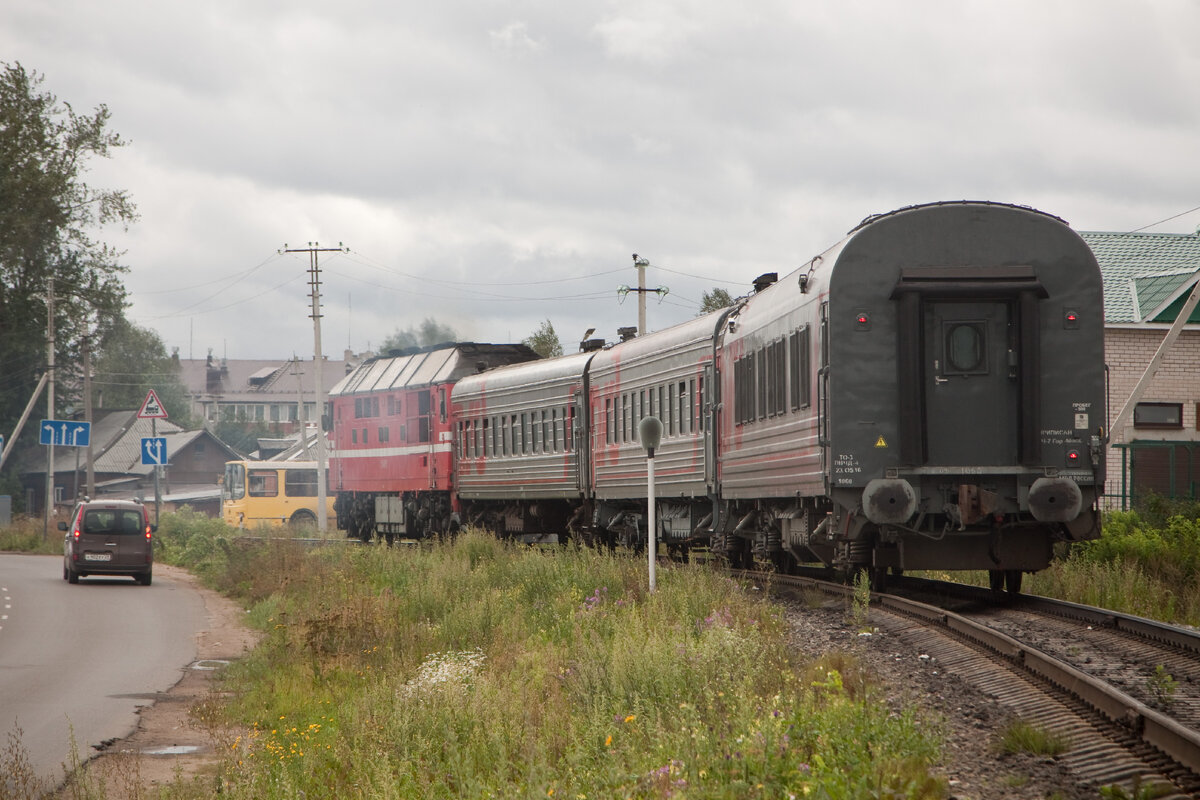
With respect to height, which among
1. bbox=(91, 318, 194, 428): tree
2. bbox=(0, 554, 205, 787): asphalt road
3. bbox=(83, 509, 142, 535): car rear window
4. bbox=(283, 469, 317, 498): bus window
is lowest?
bbox=(0, 554, 205, 787): asphalt road

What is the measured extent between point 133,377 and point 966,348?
9240 centimetres

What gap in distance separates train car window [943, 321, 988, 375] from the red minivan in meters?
19.6

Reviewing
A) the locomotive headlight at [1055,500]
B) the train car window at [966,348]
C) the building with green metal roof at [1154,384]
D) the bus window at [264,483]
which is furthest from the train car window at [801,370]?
the bus window at [264,483]

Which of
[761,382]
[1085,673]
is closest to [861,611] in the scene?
[1085,673]

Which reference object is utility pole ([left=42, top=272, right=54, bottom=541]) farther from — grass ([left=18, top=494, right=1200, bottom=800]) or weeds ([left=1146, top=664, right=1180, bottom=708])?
weeds ([left=1146, top=664, right=1180, bottom=708])

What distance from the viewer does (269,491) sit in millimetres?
53750

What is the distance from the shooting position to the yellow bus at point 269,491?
53.3m

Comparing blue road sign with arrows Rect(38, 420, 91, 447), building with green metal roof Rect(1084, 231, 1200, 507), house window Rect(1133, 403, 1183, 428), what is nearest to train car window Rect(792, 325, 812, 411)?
building with green metal roof Rect(1084, 231, 1200, 507)

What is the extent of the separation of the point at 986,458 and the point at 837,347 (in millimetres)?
1782

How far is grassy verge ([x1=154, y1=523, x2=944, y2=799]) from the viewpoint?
6633 mm

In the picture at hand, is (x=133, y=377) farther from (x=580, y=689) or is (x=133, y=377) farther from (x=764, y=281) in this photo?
(x=580, y=689)

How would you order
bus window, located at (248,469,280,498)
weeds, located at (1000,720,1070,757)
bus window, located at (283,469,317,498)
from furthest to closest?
bus window, located at (283,469,317,498) < bus window, located at (248,469,280,498) < weeds, located at (1000,720,1070,757)

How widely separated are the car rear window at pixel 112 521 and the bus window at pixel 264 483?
25.0m

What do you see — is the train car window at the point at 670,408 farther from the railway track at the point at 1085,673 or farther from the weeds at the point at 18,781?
the weeds at the point at 18,781
